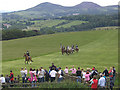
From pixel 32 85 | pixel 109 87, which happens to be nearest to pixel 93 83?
pixel 109 87

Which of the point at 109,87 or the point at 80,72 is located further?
the point at 80,72

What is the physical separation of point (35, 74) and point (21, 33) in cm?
8717

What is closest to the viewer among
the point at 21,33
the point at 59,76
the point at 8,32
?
the point at 59,76

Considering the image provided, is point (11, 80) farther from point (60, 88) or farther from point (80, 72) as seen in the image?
point (80, 72)

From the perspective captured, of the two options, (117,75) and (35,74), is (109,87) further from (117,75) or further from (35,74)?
(35,74)

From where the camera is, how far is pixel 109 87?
16266 millimetres

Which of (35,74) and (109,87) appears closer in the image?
(109,87)

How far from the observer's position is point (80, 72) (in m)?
19.1

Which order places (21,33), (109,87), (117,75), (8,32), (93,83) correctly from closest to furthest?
1. (93,83)
2. (109,87)
3. (117,75)
4. (8,32)
5. (21,33)

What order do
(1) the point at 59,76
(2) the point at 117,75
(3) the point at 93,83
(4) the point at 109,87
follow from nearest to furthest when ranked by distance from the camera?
(3) the point at 93,83 < (4) the point at 109,87 < (1) the point at 59,76 < (2) the point at 117,75

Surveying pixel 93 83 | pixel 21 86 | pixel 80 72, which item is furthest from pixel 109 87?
pixel 21 86

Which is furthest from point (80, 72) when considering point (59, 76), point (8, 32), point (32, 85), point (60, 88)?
point (8, 32)

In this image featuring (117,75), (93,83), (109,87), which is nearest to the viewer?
(93,83)

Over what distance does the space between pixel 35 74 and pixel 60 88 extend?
10.9 ft
